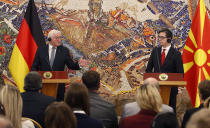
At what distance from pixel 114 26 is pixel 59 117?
6.22m

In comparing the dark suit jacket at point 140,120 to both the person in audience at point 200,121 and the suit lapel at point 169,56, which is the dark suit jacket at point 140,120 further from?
the suit lapel at point 169,56

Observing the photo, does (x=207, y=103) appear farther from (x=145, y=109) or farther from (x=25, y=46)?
(x=25, y=46)

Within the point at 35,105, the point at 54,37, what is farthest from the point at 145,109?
the point at 54,37

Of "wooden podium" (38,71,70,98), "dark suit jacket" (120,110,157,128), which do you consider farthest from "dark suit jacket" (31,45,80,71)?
"dark suit jacket" (120,110,157,128)

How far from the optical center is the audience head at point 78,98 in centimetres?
348

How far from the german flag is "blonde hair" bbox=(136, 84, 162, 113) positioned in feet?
12.7

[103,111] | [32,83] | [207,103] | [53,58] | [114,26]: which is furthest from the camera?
[114,26]

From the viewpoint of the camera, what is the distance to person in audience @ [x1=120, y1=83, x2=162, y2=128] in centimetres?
342

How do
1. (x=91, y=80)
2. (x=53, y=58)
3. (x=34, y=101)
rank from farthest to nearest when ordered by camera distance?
(x=53, y=58) → (x=91, y=80) → (x=34, y=101)

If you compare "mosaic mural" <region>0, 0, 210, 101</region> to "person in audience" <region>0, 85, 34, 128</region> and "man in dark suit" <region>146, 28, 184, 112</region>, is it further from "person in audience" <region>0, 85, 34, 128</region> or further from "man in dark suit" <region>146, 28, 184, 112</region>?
"person in audience" <region>0, 85, 34, 128</region>

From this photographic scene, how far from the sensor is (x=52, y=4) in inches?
340

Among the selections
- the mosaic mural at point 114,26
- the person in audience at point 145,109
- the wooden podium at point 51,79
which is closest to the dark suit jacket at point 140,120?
the person in audience at point 145,109

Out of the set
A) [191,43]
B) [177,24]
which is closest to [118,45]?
[177,24]

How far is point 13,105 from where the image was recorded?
308 cm
